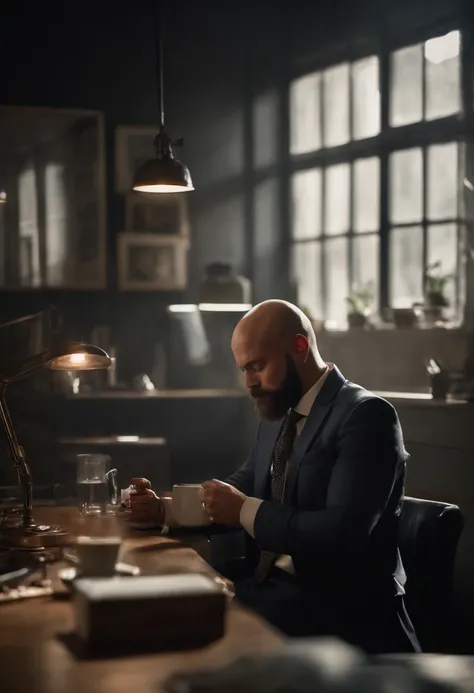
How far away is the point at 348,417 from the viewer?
8.68 ft

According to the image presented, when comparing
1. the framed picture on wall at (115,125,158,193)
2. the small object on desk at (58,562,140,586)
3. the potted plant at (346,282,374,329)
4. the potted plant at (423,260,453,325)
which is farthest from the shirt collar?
the framed picture on wall at (115,125,158,193)

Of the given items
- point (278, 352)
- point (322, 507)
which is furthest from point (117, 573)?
point (278, 352)

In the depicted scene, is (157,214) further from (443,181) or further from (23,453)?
(23,453)

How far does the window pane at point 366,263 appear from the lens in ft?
20.6

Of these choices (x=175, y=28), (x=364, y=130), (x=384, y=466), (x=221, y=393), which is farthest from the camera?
(x=175, y=28)

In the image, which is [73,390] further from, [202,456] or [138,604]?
[138,604]

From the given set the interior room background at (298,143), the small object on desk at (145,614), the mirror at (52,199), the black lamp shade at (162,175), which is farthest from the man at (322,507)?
the mirror at (52,199)

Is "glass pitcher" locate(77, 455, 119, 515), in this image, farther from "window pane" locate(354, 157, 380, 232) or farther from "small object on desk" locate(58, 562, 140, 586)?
"window pane" locate(354, 157, 380, 232)

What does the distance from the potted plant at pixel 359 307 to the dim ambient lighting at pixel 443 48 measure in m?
1.38

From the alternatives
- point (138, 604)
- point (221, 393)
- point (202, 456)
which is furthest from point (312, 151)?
point (138, 604)

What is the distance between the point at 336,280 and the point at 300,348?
148 inches

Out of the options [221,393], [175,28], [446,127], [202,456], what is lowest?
[202,456]

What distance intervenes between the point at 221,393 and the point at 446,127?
2.26 m

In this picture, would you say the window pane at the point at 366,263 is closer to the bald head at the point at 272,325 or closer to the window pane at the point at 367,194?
the window pane at the point at 367,194
